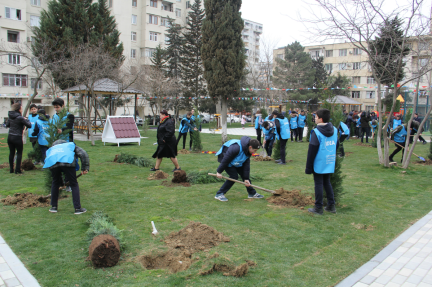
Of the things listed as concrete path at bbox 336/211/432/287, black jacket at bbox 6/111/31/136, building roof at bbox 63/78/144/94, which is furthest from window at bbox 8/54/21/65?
concrete path at bbox 336/211/432/287

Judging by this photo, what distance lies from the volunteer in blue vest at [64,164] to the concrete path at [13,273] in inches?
60.2

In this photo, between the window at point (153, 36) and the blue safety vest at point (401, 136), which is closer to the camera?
the blue safety vest at point (401, 136)

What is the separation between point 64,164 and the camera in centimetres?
532

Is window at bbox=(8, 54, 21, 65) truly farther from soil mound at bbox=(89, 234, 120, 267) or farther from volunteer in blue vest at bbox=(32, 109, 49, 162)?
soil mound at bbox=(89, 234, 120, 267)

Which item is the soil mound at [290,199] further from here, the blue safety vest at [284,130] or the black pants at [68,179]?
the blue safety vest at [284,130]

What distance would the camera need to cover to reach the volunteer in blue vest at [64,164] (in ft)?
17.3

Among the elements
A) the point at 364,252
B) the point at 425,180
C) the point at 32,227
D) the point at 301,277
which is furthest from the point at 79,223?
the point at 425,180

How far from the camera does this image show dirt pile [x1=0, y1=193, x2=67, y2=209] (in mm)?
6041

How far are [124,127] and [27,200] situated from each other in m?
10.1

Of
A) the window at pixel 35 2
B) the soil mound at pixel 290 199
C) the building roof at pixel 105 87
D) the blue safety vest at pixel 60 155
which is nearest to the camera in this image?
the blue safety vest at pixel 60 155

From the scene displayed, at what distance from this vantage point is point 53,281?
3.38 m

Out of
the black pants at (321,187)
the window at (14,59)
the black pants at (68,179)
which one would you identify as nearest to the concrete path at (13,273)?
the black pants at (68,179)

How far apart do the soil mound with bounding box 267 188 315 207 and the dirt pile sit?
4291 mm

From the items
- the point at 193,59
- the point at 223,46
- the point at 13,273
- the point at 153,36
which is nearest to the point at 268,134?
the point at 13,273
